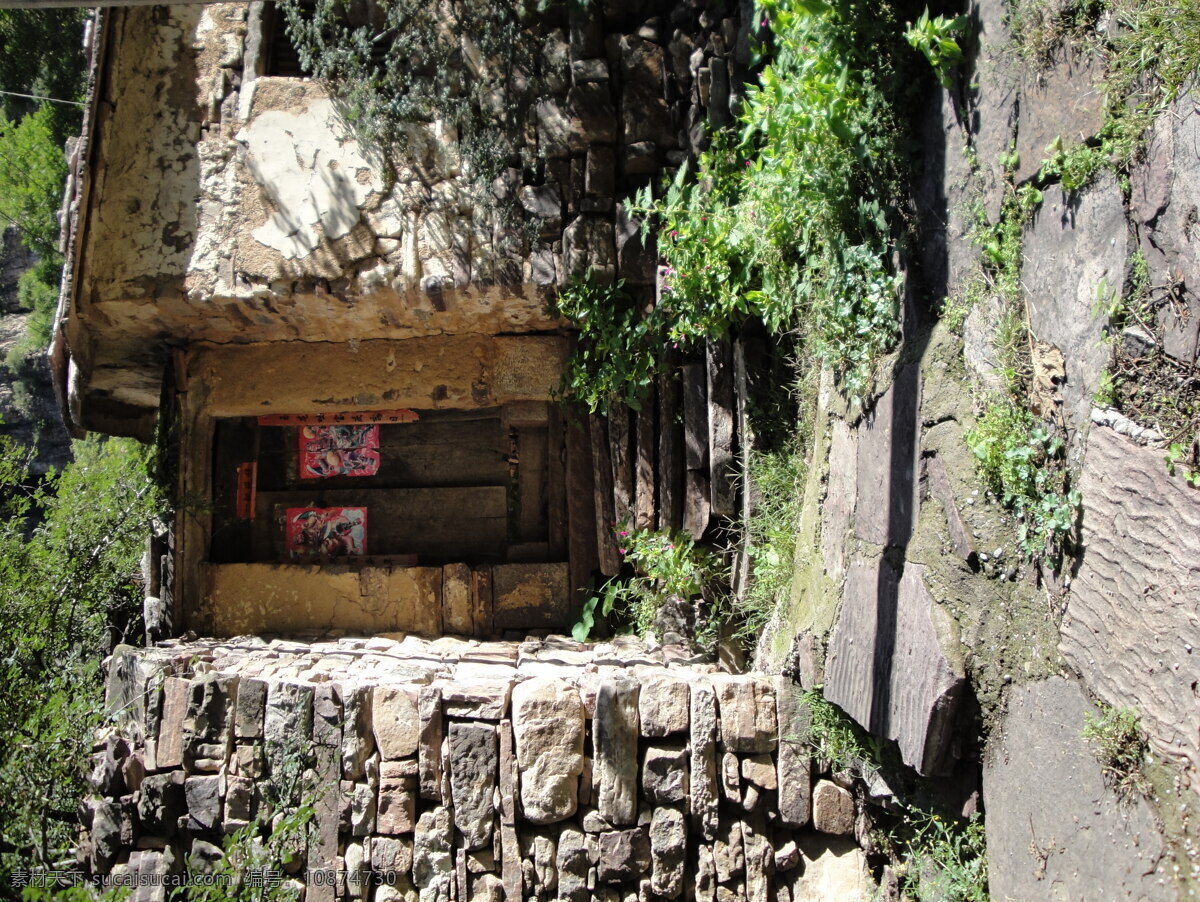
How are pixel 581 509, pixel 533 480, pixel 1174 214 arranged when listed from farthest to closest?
pixel 533 480, pixel 581 509, pixel 1174 214

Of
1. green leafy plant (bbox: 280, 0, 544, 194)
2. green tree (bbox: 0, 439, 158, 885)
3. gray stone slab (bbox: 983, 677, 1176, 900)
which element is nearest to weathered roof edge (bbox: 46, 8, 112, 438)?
green leafy plant (bbox: 280, 0, 544, 194)

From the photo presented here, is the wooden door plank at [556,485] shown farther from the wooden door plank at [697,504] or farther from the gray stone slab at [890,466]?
the gray stone slab at [890,466]

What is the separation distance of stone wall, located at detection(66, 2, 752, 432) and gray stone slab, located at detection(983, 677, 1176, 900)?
9.14ft

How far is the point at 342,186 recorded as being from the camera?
458 centimetres

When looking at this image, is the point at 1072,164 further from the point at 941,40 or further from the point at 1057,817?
the point at 1057,817

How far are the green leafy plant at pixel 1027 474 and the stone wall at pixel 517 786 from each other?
48.6 inches

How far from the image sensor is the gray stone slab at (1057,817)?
1.94m

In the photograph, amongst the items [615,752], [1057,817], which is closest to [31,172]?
[615,752]

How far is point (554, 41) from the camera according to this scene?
4.45 metres

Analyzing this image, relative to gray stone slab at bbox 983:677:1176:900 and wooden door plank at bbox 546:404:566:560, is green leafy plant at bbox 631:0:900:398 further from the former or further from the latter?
wooden door plank at bbox 546:404:566:560

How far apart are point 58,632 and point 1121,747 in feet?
18.1

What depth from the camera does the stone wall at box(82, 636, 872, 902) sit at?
10.5 feet

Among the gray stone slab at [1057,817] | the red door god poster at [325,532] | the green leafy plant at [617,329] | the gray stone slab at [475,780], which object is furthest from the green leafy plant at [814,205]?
the red door god poster at [325,532]

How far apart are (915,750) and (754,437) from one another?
5.43 ft
